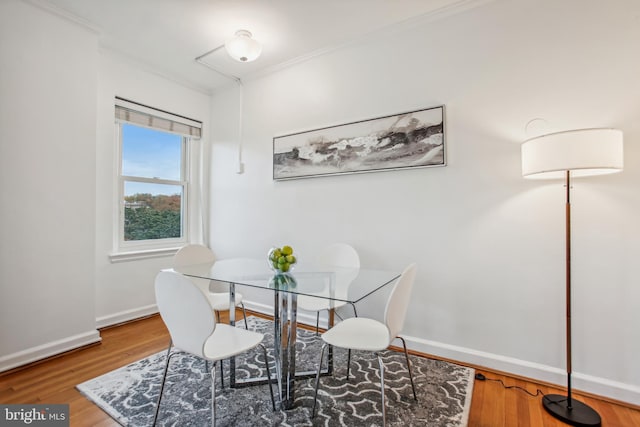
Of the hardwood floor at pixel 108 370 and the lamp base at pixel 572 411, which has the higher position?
the lamp base at pixel 572 411

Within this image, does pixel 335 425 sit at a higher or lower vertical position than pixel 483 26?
lower

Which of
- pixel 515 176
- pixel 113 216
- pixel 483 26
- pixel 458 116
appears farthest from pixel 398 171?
pixel 113 216

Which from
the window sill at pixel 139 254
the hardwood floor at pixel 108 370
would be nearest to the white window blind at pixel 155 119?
the window sill at pixel 139 254

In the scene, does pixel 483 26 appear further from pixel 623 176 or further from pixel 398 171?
pixel 623 176

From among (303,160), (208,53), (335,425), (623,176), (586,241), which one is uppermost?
(208,53)

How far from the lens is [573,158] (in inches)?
61.1

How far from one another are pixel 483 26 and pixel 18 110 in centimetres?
349

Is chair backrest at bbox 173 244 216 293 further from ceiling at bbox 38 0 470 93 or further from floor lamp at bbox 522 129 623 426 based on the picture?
floor lamp at bbox 522 129 623 426

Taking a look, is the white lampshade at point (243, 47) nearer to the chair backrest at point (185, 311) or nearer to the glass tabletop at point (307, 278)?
the glass tabletop at point (307, 278)

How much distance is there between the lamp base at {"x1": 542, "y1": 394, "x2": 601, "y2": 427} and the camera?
157 cm

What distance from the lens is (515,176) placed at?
2059mm

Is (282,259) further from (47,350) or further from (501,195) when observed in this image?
(47,350)

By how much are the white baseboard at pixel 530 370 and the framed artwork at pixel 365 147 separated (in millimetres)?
1443

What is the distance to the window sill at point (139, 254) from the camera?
3002 mm
